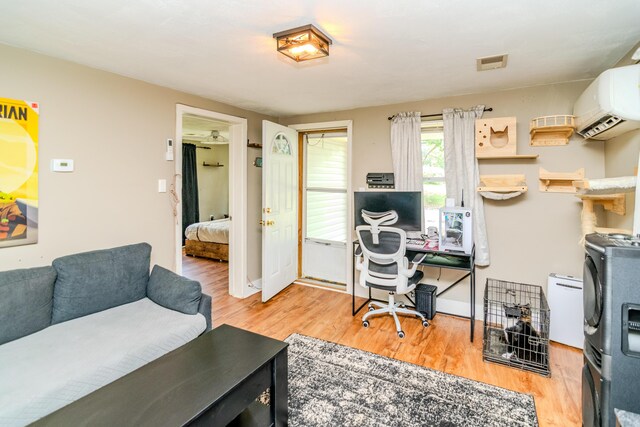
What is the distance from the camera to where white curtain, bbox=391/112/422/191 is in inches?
136

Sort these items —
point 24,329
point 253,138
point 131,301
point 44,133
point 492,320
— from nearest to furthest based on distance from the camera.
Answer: point 24,329 → point 44,133 → point 131,301 → point 492,320 → point 253,138

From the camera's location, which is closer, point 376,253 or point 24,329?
point 24,329

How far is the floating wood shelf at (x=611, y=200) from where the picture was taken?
227 cm

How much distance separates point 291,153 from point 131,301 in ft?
8.18

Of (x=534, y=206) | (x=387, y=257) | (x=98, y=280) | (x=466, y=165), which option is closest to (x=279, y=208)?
(x=387, y=257)

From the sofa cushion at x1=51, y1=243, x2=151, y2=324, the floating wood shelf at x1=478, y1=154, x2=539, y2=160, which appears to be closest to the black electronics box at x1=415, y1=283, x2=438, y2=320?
the floating wood shelf at x1=478, y1=154, x2=539, y2=160

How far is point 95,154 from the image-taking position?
8.26 ft

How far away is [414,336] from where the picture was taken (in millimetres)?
2945

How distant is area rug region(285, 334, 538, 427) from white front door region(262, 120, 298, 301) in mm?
1447

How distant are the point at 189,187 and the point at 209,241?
189 centimetres

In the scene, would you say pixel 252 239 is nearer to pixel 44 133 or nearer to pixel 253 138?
pixel 253 138

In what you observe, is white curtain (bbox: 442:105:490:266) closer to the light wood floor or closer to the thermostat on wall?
the light wood floor

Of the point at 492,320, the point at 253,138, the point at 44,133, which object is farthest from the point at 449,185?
the point at 44,133

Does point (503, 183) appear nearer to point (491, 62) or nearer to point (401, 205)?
point (401, 205)
